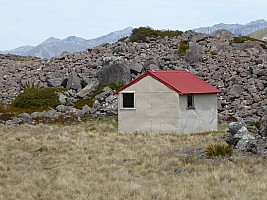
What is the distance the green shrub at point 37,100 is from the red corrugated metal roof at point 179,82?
11.0 meters

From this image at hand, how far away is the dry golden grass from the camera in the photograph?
1238 cm

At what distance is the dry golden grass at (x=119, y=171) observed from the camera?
12383mm

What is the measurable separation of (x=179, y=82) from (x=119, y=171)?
14336mm

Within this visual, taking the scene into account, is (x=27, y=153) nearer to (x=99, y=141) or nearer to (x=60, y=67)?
(x=99, y=141)

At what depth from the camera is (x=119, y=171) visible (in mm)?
15750

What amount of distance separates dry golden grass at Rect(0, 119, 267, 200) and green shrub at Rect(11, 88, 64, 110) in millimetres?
13502

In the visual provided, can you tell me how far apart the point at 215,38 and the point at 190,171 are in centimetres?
3601

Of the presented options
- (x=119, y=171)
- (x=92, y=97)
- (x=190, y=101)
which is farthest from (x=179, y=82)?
(x=119, y=171)

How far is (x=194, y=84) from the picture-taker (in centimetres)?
2995

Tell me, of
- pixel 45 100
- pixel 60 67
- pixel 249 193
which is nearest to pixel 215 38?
pixel 60 67

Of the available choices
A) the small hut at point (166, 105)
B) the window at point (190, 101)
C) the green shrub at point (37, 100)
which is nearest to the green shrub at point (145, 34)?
the green shrub at point (37, 100)

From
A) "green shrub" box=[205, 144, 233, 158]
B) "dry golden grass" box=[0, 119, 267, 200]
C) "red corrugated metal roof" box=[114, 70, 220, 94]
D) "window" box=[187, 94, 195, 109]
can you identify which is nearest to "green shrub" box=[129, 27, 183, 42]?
"red corrugated metal roof" box=[114, 70, 220, 94]

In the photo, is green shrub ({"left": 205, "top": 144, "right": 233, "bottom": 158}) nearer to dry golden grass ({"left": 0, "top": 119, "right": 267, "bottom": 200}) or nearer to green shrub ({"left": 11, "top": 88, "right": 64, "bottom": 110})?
dry golden grass ({"left": 0, "top": 119, "right": 267, "bottom": 200})

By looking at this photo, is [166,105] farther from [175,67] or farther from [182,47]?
[182,47]
